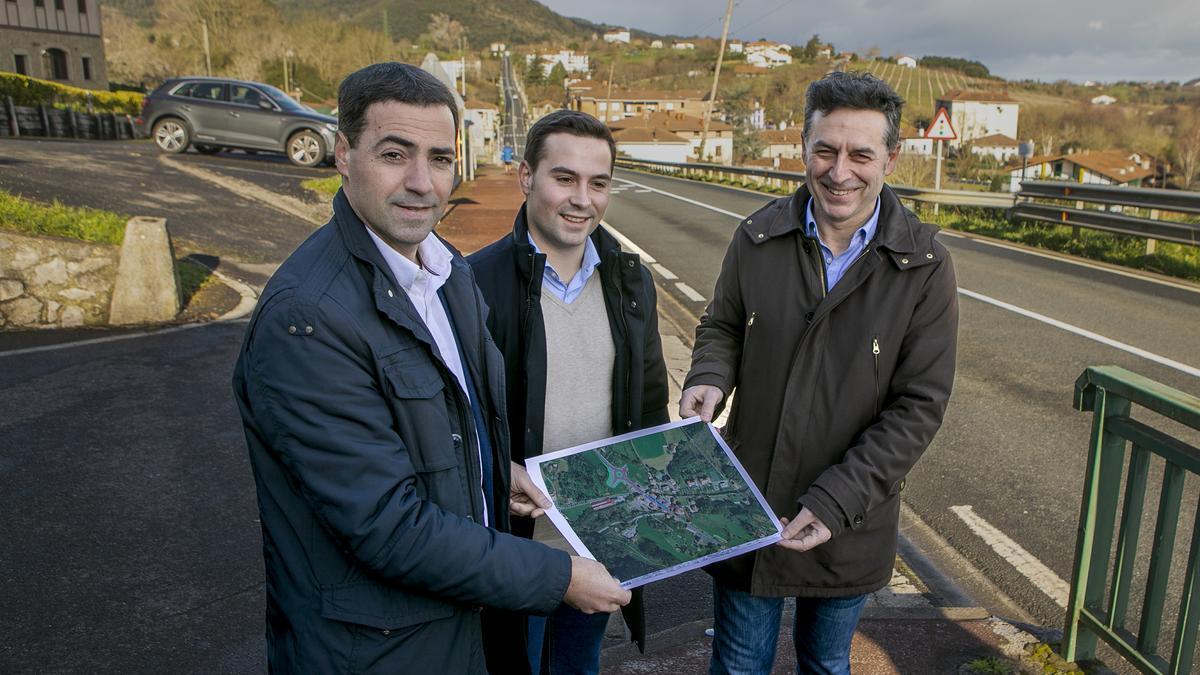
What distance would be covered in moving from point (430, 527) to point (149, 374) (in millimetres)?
5571

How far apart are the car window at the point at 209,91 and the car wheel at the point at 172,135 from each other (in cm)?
72

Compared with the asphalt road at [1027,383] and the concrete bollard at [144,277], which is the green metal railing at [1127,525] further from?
the concrete bollard at [144,277]

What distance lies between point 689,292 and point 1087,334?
13.7 feet

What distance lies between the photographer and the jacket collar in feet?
7.27

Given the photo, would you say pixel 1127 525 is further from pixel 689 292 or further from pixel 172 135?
pixel 172 135

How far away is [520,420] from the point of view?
2492mm

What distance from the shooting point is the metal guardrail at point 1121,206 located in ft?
37.4

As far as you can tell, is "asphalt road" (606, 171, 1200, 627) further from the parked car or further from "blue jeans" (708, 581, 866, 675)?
the parked car

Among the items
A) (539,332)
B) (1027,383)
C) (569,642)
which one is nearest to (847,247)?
(539,332)

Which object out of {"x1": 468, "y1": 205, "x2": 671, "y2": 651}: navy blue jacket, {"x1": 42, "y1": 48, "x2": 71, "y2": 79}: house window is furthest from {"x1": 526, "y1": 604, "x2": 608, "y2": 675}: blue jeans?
{"x1": 42, "y1": 48, "x2": 71, "y2": 79}: house window

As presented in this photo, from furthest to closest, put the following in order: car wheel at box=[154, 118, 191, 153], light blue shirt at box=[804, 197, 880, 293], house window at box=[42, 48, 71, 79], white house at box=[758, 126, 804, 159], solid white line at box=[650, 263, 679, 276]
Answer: white house at box=[758, 126, 804, 159] < house window at box=[42, 48, 71, 79] < car wheel at box=[154, 118, 191, 153] < solid white line at box=[650, 263, 679, 276] < light blue shirt at box=[804, 197, 880, 293]

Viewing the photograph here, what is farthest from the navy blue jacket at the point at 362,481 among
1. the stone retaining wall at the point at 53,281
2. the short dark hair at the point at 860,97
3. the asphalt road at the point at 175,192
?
the asphalt road at the point at 175,192

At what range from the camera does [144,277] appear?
24.8ft

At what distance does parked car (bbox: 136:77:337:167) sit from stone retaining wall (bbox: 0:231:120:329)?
10.8m
